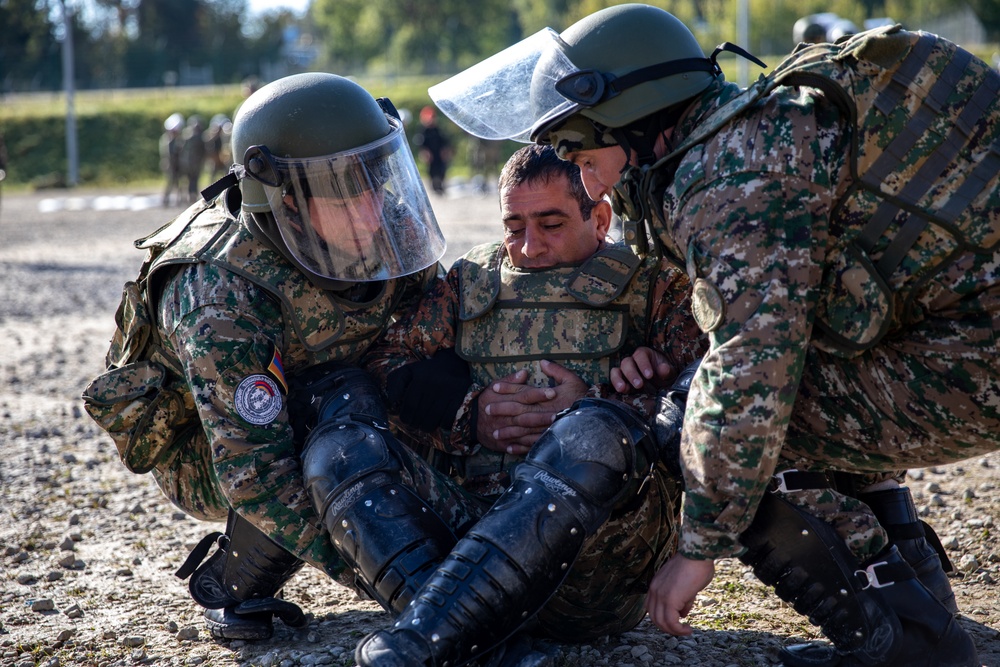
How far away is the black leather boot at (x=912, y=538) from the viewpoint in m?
3.16

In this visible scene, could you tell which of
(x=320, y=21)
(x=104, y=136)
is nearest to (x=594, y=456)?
(x=104, y=136)

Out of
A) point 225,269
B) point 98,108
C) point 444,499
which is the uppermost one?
point 225,269

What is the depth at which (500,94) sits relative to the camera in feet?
11.1

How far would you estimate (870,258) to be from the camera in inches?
101

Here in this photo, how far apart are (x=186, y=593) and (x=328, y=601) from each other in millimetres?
537

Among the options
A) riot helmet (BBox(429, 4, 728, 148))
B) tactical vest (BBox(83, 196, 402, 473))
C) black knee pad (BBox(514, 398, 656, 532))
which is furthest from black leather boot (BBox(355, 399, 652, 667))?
tactical vest (BBox(83, 196, 402, 473))

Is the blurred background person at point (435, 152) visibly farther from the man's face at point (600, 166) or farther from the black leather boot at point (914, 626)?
the black leather boot at point (914, 626)

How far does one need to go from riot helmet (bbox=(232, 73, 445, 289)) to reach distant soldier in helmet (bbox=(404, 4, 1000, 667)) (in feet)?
2.47

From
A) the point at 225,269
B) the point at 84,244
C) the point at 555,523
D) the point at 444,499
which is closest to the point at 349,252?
the point at 225,269

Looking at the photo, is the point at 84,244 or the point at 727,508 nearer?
the point at 727,508

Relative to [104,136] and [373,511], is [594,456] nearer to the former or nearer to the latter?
[373,511]

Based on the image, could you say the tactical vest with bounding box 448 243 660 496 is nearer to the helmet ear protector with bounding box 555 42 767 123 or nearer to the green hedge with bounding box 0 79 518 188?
the helmet ear protector with bounding box 555 42 767 123

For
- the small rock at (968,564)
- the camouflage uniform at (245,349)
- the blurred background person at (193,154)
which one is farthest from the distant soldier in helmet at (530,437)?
the blurred background person at (193,154)

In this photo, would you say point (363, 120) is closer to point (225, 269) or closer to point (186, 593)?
point (225, 269)
